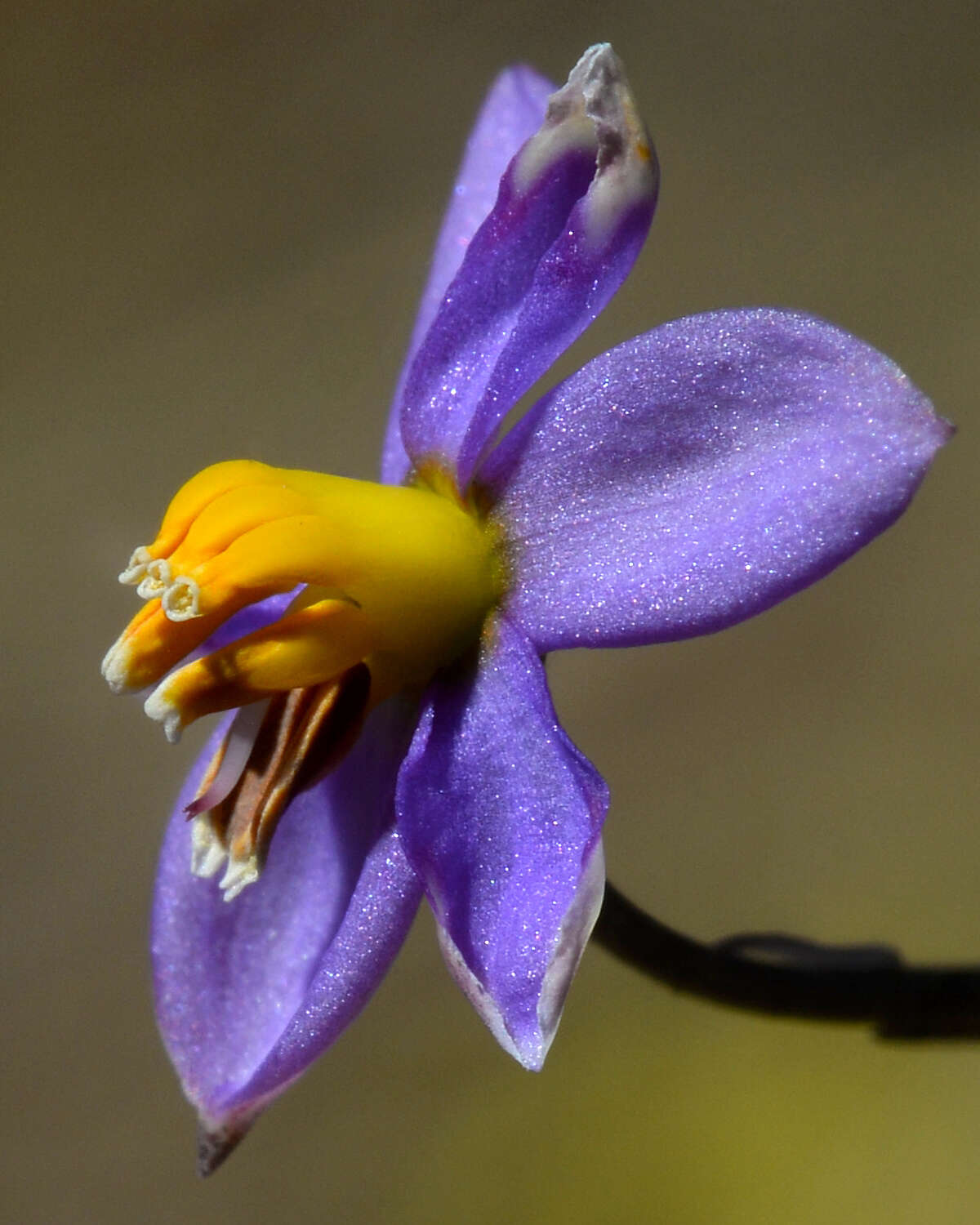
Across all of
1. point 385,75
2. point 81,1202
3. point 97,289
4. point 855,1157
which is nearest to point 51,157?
point 97,289

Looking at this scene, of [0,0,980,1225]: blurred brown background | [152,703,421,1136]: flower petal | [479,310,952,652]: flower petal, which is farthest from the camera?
[0,0,980,1225]: blurred brown background

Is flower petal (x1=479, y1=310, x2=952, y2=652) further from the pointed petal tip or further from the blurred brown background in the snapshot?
the blurred brown background

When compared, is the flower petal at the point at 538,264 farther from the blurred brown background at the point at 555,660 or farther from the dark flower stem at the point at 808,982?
the blurred brown background at the point at 555,660

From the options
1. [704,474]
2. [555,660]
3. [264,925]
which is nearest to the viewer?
[704,474]

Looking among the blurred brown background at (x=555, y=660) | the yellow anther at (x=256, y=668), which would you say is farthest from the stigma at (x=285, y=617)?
the blurred brown background at (x=555, y=660)

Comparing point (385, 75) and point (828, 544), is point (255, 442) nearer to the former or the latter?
point (385, 75)

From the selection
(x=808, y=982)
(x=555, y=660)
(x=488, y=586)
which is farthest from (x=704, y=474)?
(x=555, y=660)

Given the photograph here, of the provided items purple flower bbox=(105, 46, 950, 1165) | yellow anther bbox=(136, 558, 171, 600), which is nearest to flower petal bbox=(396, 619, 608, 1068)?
purple flower bbox=(105, 46, 950, 1165)

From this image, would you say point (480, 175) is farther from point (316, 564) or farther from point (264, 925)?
point (264, 925)
